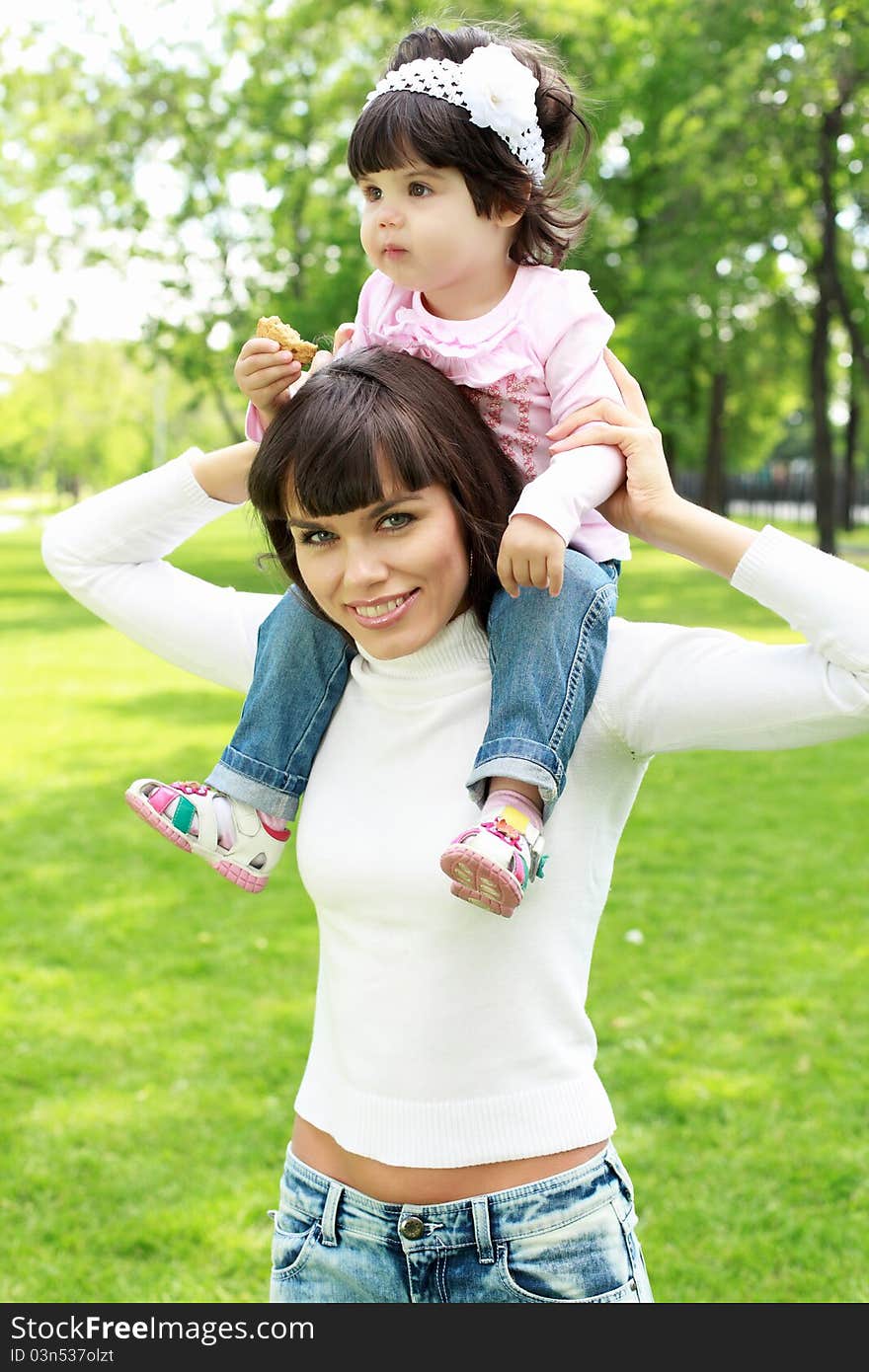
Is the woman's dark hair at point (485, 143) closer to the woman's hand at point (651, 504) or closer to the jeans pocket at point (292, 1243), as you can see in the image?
the woman's hand at point (651, 504)

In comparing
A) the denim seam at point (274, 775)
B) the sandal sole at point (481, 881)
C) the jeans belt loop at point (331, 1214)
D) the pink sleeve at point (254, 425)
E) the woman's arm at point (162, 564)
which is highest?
the pink sleeve at point (254, 425)

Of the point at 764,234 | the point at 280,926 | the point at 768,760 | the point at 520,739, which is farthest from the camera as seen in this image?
the point at 764,234

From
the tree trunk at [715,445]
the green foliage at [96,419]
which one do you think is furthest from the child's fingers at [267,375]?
the tree trunk at [715,445]

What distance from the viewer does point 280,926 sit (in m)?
7.04

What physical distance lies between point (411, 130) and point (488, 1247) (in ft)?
5.33

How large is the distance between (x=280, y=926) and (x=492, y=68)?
5371 mm

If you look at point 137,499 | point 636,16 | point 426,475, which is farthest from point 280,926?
point 636,16

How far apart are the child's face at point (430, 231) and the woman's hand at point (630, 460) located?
0.35 metres

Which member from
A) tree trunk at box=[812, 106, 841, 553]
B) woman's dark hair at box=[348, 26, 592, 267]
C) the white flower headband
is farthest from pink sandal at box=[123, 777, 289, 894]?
tree trunk at box=[812, 106, 841, 553]

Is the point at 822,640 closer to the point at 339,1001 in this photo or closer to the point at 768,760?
the point at 339,1001

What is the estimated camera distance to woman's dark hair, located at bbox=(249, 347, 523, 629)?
6.35 feet

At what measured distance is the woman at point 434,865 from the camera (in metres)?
1.94

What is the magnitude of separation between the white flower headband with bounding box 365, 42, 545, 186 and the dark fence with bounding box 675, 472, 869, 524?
4703 centimetres

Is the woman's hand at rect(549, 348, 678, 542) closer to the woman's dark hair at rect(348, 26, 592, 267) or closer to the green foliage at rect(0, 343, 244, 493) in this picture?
the woman's dark hair at rect(348, 26, 592, 267)
